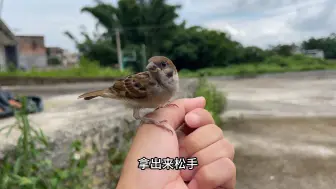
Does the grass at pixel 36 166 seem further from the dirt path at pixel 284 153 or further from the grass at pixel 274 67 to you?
the grass at pixel 274 67

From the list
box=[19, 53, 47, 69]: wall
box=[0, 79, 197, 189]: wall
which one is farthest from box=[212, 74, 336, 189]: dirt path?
box=[19, 53, 47, 69]: wall

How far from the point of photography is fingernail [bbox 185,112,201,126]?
3.94ft

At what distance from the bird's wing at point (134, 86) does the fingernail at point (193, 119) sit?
177 millimetres

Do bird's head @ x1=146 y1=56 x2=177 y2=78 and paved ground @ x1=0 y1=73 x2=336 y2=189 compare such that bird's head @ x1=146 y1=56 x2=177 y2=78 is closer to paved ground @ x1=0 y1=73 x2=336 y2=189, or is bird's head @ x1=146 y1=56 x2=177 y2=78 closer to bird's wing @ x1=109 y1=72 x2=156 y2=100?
bird's wing @ x1=109 y1=72 x2=156 y2=100

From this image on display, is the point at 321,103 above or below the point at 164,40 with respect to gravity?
below

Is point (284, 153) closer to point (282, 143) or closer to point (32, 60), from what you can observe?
point (282, 143)

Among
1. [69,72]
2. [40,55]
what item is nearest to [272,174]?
[69,72]

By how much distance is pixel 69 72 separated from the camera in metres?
15.9

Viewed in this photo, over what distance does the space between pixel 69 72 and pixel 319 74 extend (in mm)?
11985

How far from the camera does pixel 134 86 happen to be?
139 centimetres

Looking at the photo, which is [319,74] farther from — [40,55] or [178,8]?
[40,55]

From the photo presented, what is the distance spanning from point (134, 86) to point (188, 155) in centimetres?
32

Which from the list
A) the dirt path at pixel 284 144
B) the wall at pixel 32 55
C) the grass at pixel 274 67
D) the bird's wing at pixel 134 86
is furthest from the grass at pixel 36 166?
the wall at pixel 32 55

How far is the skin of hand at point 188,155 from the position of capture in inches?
44.8
